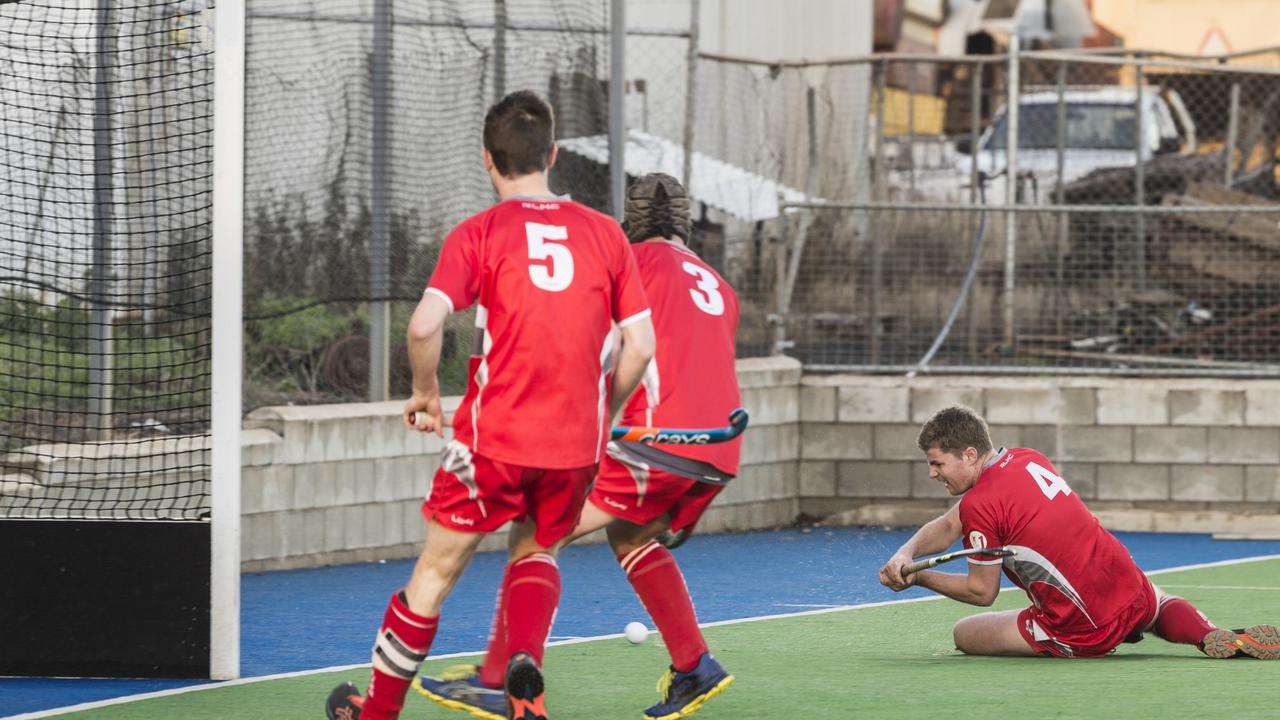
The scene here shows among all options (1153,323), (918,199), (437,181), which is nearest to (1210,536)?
(1153,323)

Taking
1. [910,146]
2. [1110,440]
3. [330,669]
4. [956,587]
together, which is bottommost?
[330,669]

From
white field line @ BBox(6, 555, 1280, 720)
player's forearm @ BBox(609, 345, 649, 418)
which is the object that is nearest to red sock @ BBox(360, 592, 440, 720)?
player's forearm @ BBox(609, 345, 649, 418)

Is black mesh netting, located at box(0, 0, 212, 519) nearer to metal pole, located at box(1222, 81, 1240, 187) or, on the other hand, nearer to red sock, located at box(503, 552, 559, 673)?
red sock, located at box(503, 552, 559, 673)

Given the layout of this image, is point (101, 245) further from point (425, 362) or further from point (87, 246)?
point (425, 362)

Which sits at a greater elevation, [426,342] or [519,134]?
[519,134]

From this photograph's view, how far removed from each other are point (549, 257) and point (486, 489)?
0.66m

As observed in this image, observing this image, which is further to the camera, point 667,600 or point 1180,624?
point 1180,624

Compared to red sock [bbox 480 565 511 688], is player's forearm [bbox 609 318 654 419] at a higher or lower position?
higher

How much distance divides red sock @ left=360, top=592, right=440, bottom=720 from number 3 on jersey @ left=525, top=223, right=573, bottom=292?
0.96 m

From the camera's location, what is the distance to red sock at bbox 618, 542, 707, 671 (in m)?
5.91

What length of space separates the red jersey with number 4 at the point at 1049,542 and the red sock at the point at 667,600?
1.35 m

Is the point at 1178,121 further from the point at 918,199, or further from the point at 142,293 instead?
the point at 142,293

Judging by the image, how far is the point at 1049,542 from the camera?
677 centimetres

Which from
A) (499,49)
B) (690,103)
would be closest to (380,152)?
(499,49)
